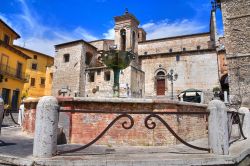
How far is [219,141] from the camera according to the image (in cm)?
409

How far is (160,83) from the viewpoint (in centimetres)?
3306

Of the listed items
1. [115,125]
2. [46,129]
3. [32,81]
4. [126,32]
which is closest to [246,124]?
[115,125]

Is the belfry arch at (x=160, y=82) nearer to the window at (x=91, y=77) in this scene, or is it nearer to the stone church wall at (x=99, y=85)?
the stone church wall at (x=99, y=85)

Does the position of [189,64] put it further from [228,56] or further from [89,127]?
[89,127]

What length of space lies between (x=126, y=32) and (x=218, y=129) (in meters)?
30.1

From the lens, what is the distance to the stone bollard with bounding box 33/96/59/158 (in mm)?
3508

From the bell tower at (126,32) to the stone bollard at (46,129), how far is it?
29.1 m

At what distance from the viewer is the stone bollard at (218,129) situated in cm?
408

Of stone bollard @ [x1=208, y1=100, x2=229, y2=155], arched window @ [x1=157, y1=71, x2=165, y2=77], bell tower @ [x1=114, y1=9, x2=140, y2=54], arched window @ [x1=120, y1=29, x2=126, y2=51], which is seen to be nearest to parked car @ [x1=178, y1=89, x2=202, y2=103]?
arched window @ [x1=157, y1=71, x2=165, y2=77]

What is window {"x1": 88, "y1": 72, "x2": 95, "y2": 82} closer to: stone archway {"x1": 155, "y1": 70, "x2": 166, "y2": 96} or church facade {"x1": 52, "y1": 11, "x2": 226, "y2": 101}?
church facade {"x1": 52, "y1": 11, "x2": 226, "y2": 101}

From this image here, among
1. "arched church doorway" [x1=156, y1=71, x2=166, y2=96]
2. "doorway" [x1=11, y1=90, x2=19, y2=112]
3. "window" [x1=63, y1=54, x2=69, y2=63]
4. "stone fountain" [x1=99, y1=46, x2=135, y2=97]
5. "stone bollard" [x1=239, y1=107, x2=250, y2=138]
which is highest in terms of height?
"window" [x1=63, y1=54, x2=69, y2=63]

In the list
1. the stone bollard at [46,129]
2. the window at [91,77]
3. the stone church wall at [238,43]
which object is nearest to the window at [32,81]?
the window at [91,77]

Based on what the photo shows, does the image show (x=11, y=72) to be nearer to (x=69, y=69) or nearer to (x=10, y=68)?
(x=10, y=68)

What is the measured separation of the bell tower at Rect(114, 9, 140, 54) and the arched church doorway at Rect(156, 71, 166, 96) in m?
5.57
